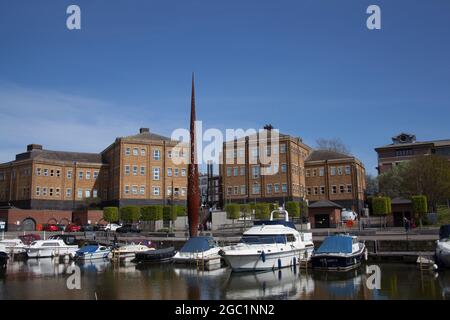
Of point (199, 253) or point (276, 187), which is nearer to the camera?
point (199, 253)

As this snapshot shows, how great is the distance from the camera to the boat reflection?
22.4 metres

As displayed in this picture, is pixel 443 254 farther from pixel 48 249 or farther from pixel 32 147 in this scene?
pixel 32 147

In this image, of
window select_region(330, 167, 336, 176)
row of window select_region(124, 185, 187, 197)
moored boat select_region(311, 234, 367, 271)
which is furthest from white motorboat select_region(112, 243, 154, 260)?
window select_region(330, 167, 336, 176)

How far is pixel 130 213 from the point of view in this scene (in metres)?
63.5

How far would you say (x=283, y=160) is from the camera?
74875mm

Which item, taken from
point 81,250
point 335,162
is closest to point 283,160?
point 335,162

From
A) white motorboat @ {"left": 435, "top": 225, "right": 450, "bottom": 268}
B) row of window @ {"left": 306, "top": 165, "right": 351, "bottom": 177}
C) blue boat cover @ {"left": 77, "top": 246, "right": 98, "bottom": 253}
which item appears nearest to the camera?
white motorboat @ {"left": 435, "top": 225, "right": 450, "bottom": 268}

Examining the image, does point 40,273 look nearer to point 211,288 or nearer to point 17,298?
point 17,298

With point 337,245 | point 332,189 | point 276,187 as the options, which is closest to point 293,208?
point 276,187

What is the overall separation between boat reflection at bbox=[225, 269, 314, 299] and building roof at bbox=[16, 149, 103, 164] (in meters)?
58.4

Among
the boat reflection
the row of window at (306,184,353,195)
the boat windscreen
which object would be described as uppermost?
the row of window at (306,184,353,195)

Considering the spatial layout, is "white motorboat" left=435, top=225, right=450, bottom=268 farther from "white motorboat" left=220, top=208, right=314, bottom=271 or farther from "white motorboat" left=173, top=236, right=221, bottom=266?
"white motorboat" left=173, top=236, right=221, bottom=266

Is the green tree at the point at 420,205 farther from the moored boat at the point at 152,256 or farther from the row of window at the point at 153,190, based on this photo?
the row of window at the point at 153,190

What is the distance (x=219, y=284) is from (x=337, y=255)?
8863 mm
